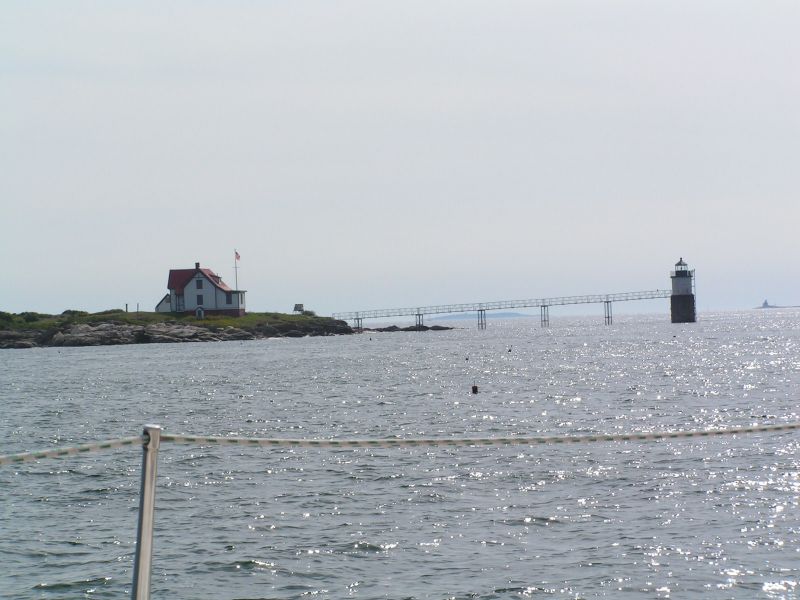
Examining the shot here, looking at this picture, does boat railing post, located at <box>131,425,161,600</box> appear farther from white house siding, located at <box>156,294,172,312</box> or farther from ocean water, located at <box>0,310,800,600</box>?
white house siding, located at <box>156,294,172,312</box>

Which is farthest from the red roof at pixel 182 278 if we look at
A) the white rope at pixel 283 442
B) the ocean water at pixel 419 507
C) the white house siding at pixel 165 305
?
the white rope at pixel 283 442

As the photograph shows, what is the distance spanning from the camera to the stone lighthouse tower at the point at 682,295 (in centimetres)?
16238

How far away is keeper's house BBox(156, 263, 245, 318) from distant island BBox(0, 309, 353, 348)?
1.26 meters

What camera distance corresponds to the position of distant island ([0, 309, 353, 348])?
132 metres

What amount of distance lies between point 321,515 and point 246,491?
3.29 metres

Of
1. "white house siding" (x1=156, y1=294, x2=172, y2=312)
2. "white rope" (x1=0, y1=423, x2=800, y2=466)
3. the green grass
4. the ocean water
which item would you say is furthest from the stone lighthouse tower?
"white rope" (x1=0, y1=423, x2=800, y2=466)

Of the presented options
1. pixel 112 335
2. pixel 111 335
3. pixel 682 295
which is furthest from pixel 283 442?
pixel 682 295

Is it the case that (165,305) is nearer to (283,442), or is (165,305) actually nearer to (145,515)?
(283,442)

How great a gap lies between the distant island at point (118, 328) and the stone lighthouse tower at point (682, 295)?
6692cm

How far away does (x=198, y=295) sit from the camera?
139m

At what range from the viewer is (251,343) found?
133 metres

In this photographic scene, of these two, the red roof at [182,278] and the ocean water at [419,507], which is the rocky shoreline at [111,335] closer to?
the red roof at [182,278]

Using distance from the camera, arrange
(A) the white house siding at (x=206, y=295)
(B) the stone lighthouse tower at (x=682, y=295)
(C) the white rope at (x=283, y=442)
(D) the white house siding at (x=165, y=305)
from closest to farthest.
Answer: (C) the white rope at (x=283, y=442) < (A) the white house siding at (x=206, y=295) < (D) the white house siding at (x=165, y=305) < (B) the stone lighthouse tower at (x=682, y=295)

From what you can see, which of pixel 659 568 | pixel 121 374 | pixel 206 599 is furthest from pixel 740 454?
pixel 121 374
